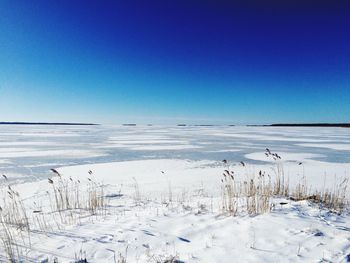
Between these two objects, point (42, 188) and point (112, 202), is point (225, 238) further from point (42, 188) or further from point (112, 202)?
point (42, 188)

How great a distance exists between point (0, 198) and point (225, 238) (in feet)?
16.0

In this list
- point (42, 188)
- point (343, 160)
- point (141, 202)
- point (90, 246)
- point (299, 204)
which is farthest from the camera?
point (343, 160)

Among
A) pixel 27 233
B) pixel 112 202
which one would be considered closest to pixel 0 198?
pixel 112 202

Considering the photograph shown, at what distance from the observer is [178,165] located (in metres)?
10.8

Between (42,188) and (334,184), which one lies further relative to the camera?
(334,184)

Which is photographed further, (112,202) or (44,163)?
(44,163)

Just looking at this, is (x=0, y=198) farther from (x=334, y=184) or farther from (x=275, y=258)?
(x=334, y=184)

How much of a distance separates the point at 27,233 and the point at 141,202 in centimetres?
230

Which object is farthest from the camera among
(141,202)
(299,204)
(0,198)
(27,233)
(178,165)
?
(178,165)

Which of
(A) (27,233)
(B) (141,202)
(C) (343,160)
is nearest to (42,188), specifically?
(B) (141,202)

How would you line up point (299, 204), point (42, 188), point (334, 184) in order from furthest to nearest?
1. point (334, 184)
2. point (42, 188)
3. point (299, 204)

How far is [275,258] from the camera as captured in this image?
9.27 ft

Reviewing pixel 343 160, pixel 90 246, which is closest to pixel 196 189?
pixel 90 246

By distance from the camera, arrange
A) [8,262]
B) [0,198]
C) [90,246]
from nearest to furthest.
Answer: [8,262], [90,246], [0,198]
